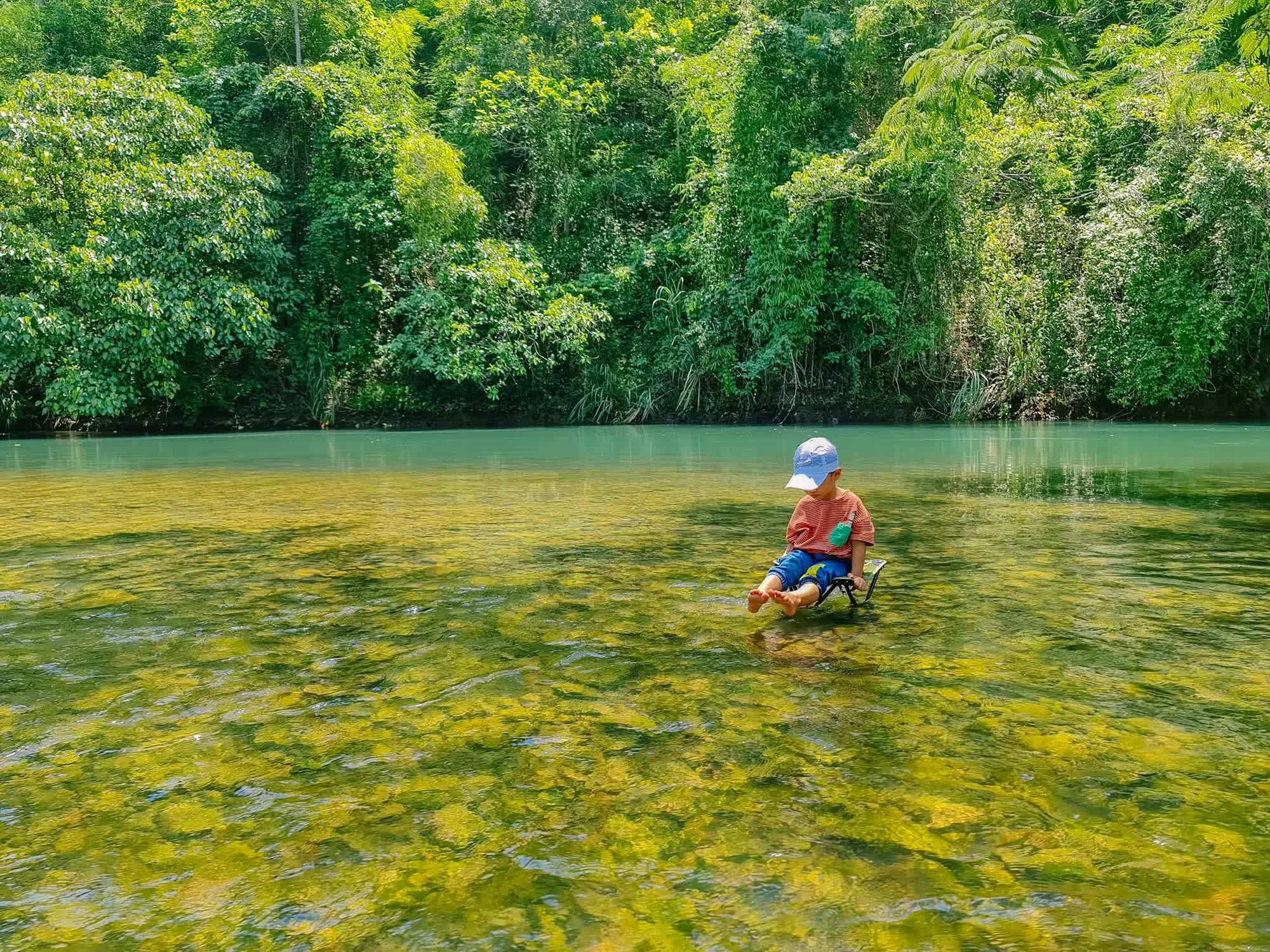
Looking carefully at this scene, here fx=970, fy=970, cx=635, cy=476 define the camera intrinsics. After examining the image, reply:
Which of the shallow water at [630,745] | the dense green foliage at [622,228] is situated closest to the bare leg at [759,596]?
the shallow water at [630,745]

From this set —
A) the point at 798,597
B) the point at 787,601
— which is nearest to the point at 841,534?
the point at 798,597

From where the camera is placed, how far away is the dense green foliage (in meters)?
19.3

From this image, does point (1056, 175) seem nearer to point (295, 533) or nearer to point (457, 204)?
point (457, 204)

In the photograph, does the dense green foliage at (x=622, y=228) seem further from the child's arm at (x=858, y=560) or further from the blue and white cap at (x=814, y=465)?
the child's arm at (x=858, y=560)

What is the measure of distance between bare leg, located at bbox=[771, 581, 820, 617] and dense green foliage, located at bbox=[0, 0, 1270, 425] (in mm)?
15493

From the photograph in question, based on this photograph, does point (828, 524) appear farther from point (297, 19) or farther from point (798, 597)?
point (297, 19)

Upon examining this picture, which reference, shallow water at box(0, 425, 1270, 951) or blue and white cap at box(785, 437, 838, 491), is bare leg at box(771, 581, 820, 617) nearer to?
shallow water at box(0, 425, 1270, 951)

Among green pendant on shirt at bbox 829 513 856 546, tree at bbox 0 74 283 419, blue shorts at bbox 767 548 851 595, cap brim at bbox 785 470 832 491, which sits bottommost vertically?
blue shorts at bbox 767 548 851 595

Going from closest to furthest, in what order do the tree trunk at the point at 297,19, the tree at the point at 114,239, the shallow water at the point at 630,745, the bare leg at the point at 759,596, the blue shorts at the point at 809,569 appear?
the shallow water at the point at 630,745, the bare leg at the point at 759,596, the blue shorts at the point at 809,569, the tree at the point at 114,239, the tree trunk at the point at 297,19

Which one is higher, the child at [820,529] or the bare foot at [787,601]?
the child at [820,529]

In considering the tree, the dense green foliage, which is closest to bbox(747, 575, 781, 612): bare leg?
the dense green foliage

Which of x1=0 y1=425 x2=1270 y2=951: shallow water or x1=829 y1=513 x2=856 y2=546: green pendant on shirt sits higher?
x1=829 y1=513 x2=856 y2=546: green pendant on shirt

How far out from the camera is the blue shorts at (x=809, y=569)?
454cm

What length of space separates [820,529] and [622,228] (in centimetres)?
2189
